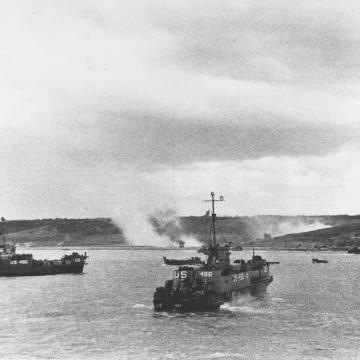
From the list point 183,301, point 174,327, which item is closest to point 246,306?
point 183,301

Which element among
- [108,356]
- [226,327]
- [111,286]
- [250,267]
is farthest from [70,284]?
[108,356]

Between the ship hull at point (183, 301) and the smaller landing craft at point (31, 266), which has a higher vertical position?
the smaller landing craft at point (31, 266)

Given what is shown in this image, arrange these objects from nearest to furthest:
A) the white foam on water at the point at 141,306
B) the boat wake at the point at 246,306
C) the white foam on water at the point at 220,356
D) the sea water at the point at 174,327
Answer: the white foam on water at the point at 220,356 < the sea water at the point at 174,327 < the boat wake at the point at 246,306 < the white foam on water at the point at 141,306

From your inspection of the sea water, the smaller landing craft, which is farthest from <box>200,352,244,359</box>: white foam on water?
the smaller landing craft

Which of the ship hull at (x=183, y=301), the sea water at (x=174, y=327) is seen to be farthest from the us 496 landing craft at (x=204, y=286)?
the sea water at (x=174, y=327)

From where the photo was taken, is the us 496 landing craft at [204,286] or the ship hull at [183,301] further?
the us 496 landing craft at [204,286]

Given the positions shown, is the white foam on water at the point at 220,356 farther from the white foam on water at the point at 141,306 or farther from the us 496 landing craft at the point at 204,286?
the white foam on water at the point at 141,306

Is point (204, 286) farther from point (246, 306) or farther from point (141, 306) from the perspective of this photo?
point (141, 306)

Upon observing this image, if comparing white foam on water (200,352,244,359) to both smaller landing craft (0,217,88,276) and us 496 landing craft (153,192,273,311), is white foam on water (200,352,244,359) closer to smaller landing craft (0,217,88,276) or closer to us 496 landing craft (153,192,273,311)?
us 496 landing craft (153,192,273,311)

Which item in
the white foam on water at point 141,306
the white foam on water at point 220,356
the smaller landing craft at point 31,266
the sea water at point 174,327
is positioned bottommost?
the white foam on water at point 220,356
